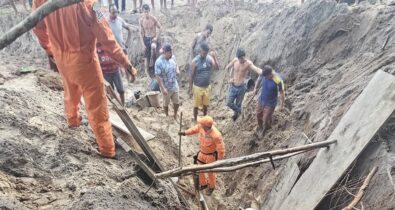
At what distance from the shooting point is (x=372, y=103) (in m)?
3.84

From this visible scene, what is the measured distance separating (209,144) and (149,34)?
5.55 meters

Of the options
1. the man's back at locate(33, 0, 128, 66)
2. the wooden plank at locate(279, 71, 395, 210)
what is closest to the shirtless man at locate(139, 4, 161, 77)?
the man's back at locate(33, 0, 128, 66)

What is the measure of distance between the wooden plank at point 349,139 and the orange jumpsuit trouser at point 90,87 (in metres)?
2.53

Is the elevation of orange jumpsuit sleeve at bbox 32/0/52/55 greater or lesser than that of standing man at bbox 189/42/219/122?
greater

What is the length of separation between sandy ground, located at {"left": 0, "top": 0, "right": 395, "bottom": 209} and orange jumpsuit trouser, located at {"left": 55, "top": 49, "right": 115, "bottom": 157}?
336 mm

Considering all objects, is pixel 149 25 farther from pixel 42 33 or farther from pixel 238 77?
pixel 42 33

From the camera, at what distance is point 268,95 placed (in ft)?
21.7

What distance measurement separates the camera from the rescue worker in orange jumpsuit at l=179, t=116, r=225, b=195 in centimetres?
577

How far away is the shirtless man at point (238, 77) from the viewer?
7.61 m

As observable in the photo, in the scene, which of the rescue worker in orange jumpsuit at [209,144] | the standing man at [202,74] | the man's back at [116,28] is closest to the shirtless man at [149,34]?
the man's back at [116,28]

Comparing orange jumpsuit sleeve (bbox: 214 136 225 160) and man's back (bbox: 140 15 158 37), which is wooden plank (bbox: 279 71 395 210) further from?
man's back (bbox: 140 15 158 37)

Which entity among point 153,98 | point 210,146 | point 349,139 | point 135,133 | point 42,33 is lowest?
point 153,98

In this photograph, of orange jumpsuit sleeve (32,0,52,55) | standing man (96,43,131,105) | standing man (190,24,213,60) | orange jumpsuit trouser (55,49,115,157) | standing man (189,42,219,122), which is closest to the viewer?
orange jumpsuit trouser (55,49,115,157)

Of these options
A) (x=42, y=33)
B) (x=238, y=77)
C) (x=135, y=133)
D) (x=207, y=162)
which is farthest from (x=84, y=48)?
(x=238, y=77)
